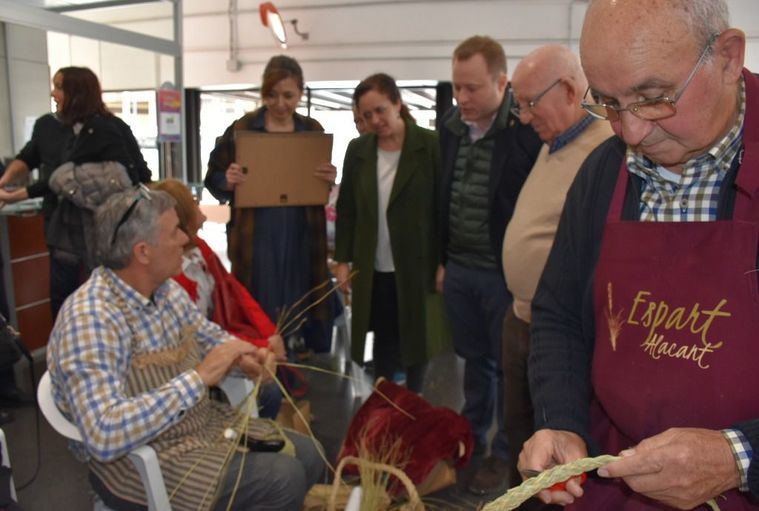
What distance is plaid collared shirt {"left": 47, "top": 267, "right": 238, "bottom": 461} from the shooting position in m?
1.55

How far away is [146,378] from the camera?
176 cm

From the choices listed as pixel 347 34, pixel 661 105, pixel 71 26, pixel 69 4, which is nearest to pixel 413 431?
pixel 661 105

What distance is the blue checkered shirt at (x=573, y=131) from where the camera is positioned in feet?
6.79

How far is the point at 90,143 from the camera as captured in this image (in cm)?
331

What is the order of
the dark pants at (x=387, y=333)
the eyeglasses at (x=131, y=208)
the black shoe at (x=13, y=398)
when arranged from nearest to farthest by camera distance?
the eyeglasses at (x=131, y=208) → the dark pants at (x=387, y=333) → the black shoe at (x=13, y=398)

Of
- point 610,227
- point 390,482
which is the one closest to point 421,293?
point 390,482

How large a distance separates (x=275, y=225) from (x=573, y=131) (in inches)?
65.3

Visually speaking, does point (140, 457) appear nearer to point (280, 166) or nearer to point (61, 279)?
point (280, 166)

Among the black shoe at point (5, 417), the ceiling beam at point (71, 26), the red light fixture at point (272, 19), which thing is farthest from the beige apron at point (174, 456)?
the red light fixture at point (272, 19)

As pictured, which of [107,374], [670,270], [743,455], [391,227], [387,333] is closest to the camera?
[743,455]

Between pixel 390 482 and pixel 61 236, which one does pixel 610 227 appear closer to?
pixel 390 482

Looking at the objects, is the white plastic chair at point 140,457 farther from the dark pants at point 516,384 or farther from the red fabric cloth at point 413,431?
the dark pants at point 516,384

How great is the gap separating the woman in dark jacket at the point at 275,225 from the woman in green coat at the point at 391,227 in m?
0.18

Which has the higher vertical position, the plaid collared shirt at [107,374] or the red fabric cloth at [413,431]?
the plaid collared shirt at [107,374]
